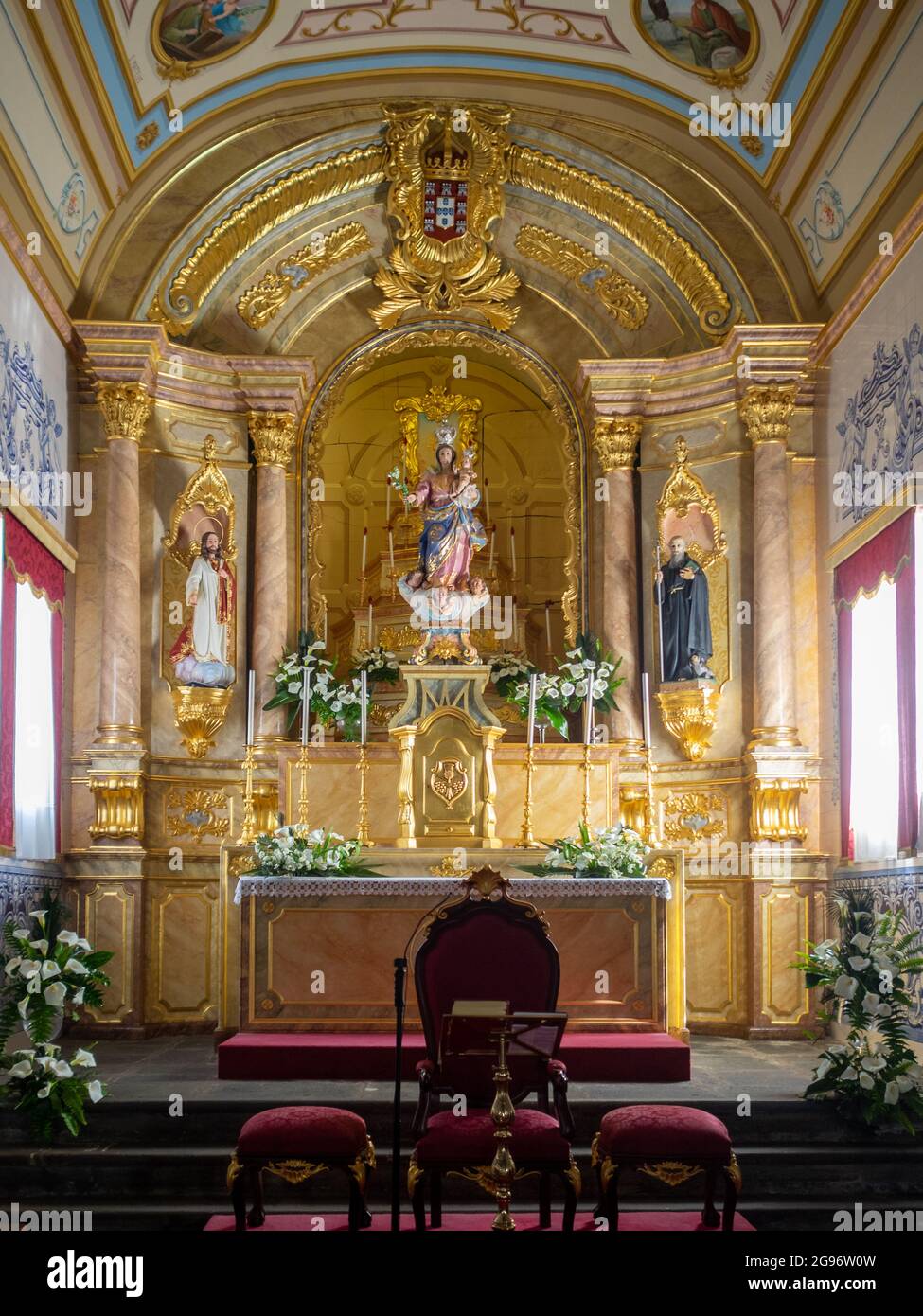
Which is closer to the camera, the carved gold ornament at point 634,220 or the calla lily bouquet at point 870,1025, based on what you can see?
the calla lily bouquet at point 870,1025

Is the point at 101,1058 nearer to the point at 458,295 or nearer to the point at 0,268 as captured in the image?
the point at 0,268

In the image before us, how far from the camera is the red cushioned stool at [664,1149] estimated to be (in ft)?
20.4

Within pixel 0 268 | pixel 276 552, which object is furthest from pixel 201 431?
pixel 0 268

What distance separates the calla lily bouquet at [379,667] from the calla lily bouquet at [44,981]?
485 centimetres

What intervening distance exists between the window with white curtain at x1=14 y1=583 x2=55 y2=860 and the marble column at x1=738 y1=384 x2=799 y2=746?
559cm

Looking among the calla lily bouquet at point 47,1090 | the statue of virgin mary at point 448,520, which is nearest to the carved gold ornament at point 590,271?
the statue of virgin mary at point 448,520

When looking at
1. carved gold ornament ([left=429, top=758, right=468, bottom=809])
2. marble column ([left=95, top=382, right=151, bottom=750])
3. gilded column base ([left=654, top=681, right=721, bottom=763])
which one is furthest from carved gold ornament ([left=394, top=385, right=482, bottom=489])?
carved gold ornament ([left=429, top=758, right=468, bottom=809])

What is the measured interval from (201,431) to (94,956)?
5961mm

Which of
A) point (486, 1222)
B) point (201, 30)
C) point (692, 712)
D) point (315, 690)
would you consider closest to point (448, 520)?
point (315, 690)

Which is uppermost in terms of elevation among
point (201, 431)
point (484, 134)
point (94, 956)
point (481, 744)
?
point (484, 134)

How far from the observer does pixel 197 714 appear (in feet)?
40.9

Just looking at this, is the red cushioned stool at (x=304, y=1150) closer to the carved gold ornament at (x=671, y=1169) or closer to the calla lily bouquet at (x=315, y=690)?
the carved gold ornament at (x=671, y=1169)

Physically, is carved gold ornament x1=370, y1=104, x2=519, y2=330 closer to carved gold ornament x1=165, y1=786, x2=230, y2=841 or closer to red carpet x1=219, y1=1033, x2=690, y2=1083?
carved gold ornament x1=165, y1=786, x2=230, y2=841

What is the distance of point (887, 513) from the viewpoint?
10242mm
